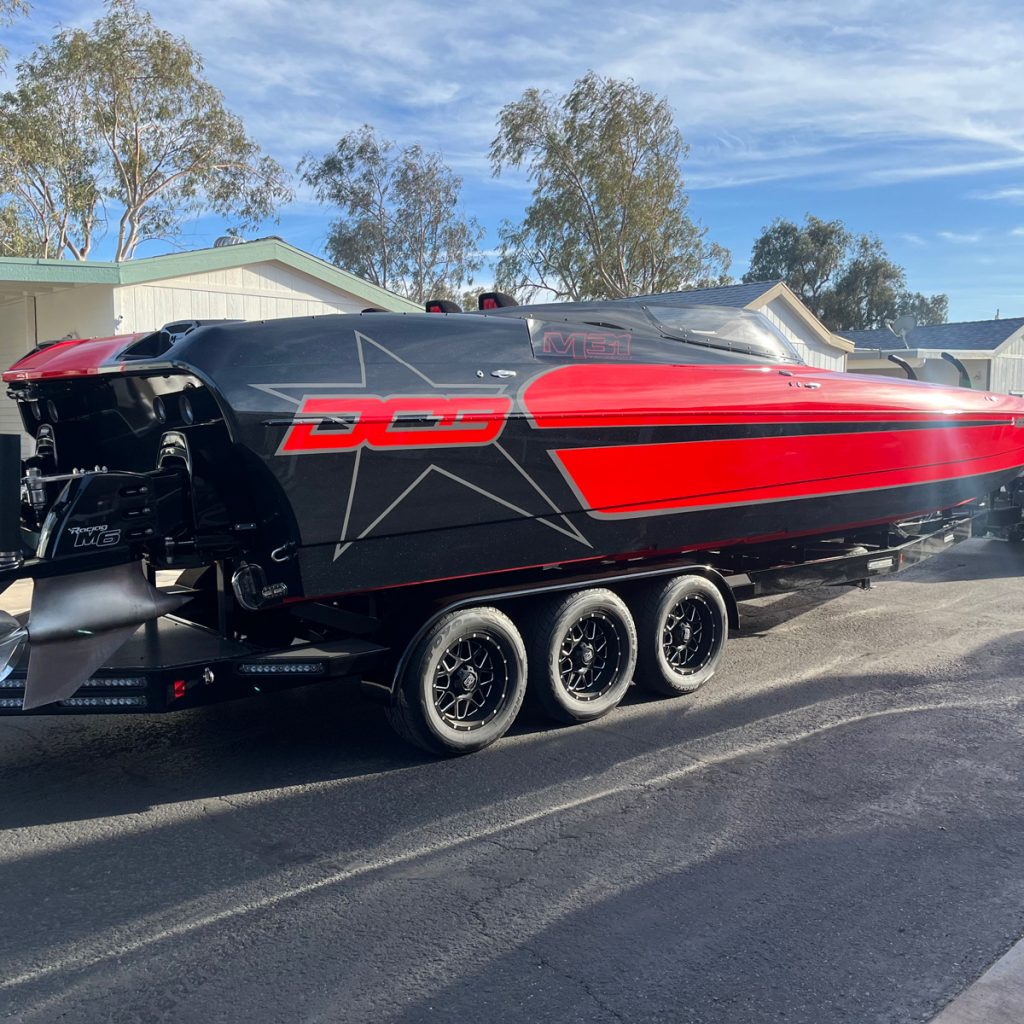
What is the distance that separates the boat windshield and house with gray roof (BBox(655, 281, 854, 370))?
50.8 feet

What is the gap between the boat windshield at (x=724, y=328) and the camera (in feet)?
23.1

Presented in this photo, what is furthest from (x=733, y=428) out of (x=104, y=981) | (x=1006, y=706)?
(x=104, y=981)

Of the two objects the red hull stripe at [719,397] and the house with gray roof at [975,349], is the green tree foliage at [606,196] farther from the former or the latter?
the red hull stripe at [719,397]

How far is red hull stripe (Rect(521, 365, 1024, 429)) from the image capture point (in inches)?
230

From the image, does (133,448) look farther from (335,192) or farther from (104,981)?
(335,192)

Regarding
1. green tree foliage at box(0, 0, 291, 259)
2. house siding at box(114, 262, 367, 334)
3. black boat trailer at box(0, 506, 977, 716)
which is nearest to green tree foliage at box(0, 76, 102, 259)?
green tree foliage at box(0, 0, 291, 259)

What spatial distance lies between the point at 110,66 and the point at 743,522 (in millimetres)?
30077

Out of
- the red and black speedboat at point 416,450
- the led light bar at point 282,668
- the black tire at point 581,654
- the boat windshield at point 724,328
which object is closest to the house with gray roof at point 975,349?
the boat windshield at point 724,328

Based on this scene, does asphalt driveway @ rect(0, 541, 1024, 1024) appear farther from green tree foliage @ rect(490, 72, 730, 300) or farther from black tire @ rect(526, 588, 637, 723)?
green tree foliage @ rect(490, 72, 730, 300)

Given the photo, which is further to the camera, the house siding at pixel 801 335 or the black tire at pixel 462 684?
the house siding at pixel 801 335

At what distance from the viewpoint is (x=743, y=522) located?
273 inches

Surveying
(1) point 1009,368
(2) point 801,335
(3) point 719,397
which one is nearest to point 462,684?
(3) point 719,397

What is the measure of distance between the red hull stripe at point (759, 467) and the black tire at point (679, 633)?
0.59m

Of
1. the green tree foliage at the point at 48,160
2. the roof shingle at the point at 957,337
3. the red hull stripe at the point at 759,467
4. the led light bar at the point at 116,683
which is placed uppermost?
the green tree foliage at the point at 48,160
